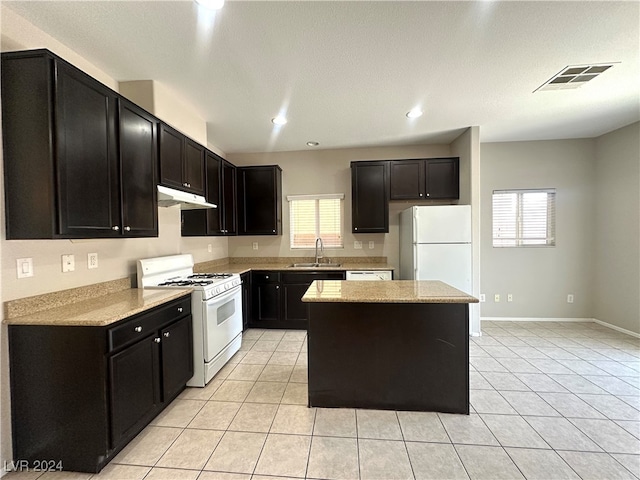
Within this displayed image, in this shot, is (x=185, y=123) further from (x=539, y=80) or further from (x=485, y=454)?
(x=485, y=454)

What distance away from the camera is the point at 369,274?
387 cm

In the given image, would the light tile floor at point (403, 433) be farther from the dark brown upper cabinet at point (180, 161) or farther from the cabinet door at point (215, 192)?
the dark brown upper cabinet at point (180, 161)

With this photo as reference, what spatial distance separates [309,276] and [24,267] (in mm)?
2860

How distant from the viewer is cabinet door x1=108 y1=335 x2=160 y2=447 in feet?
5.28

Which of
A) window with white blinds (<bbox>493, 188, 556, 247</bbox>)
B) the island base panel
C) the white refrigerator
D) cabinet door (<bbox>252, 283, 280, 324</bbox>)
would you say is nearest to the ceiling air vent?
the white refrigerator

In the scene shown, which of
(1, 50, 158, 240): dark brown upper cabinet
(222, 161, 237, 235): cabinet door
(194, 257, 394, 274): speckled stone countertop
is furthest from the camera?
(194, 257, 394, 274): speckled stone countertop

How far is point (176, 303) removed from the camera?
2252 mm

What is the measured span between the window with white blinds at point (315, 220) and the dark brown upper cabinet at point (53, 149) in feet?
9.82

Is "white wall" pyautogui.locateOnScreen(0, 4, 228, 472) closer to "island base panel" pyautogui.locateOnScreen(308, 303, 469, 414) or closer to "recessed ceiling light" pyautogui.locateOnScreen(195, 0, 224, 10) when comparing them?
"recessed ceiling light" pyautogui.locateOnScreen(195, 0, 224, 10)

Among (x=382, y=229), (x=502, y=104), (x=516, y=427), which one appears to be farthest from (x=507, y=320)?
(x=502, y=104)

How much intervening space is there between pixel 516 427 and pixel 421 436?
713 millimetres

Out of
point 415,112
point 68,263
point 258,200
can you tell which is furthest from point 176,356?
point 415,112

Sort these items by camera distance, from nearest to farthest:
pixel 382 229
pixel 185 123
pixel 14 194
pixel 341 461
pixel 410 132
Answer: pixel 14 194, pixel 341 461, pixel 185 123, pixel 410 132, pixel 382 229

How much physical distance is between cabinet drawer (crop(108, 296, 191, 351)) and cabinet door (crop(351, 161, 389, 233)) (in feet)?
9.04
